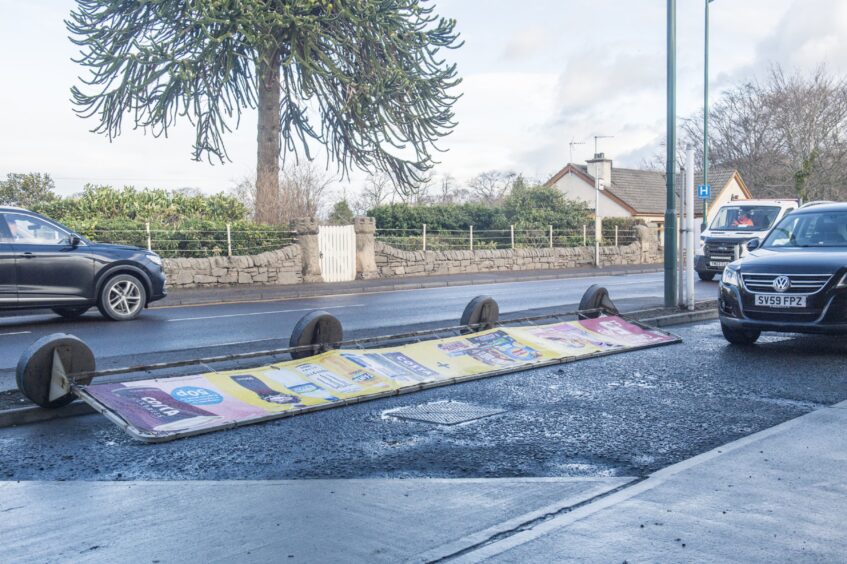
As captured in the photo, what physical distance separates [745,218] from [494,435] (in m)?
20.0

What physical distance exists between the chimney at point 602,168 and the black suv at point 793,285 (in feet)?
149

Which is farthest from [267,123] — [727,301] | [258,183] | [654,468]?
[654,468]

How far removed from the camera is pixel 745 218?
77.3 ft

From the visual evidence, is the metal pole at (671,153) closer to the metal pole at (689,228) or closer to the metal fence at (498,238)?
the metal pole at (689,228)

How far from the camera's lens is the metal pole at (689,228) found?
1228cm

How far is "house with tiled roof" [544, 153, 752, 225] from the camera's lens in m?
58.7

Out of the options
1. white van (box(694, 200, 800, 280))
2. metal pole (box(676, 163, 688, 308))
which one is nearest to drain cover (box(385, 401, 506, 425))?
metal pole (box(676, 163, 688, 308))

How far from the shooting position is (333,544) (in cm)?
373

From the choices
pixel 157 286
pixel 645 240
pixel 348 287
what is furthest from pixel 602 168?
pixel 157 286

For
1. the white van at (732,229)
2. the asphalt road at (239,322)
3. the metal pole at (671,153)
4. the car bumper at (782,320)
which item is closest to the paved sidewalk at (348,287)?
the asphalt road at (239,322)

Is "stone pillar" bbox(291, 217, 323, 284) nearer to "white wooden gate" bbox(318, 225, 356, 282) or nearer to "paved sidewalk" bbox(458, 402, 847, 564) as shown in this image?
"white wooden gate" bbox(318, 225, 356, 282)

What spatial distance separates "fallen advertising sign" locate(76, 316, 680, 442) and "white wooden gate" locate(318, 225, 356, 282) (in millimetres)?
13776

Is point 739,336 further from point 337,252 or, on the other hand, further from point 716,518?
point 337,252

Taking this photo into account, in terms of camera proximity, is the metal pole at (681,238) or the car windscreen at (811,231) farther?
the metal pole at (681,238)
